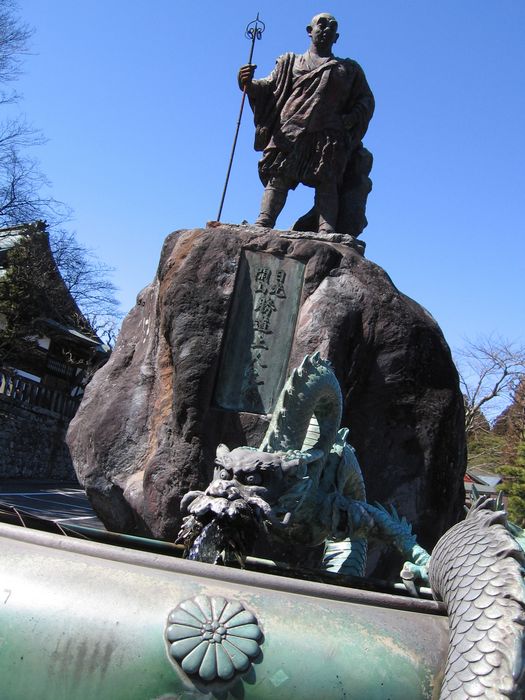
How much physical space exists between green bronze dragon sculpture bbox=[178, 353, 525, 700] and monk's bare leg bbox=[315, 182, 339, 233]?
357 cm

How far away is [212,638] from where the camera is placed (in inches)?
48.8

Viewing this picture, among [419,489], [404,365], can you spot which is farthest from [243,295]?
[419,489]

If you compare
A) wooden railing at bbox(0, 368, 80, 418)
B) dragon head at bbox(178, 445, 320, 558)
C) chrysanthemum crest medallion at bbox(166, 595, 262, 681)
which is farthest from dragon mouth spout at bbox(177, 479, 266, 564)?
wooden railing at bbox(0, 368, 80, 418)

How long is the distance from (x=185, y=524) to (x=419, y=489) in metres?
3.98

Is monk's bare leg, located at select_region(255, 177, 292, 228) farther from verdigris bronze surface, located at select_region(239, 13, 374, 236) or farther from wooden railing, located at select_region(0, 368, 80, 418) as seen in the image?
wooden railing, located at select_region(0, 368, 80, 418)

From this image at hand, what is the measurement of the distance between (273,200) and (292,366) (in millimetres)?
2391

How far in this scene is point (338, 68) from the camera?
23.1ft

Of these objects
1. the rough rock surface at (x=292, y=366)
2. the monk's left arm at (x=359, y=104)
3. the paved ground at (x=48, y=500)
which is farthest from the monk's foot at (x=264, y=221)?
the paved ground at (x=48, y=500)

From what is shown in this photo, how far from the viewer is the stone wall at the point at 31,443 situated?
16.6m

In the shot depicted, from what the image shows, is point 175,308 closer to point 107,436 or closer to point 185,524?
point 107,436

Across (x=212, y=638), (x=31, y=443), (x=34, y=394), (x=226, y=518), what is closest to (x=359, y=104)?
(x=226, y=518)

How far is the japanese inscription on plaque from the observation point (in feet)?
18.6

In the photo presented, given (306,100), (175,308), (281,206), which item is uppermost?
(306,100)

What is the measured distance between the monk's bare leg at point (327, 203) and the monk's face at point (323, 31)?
164 centimetres
